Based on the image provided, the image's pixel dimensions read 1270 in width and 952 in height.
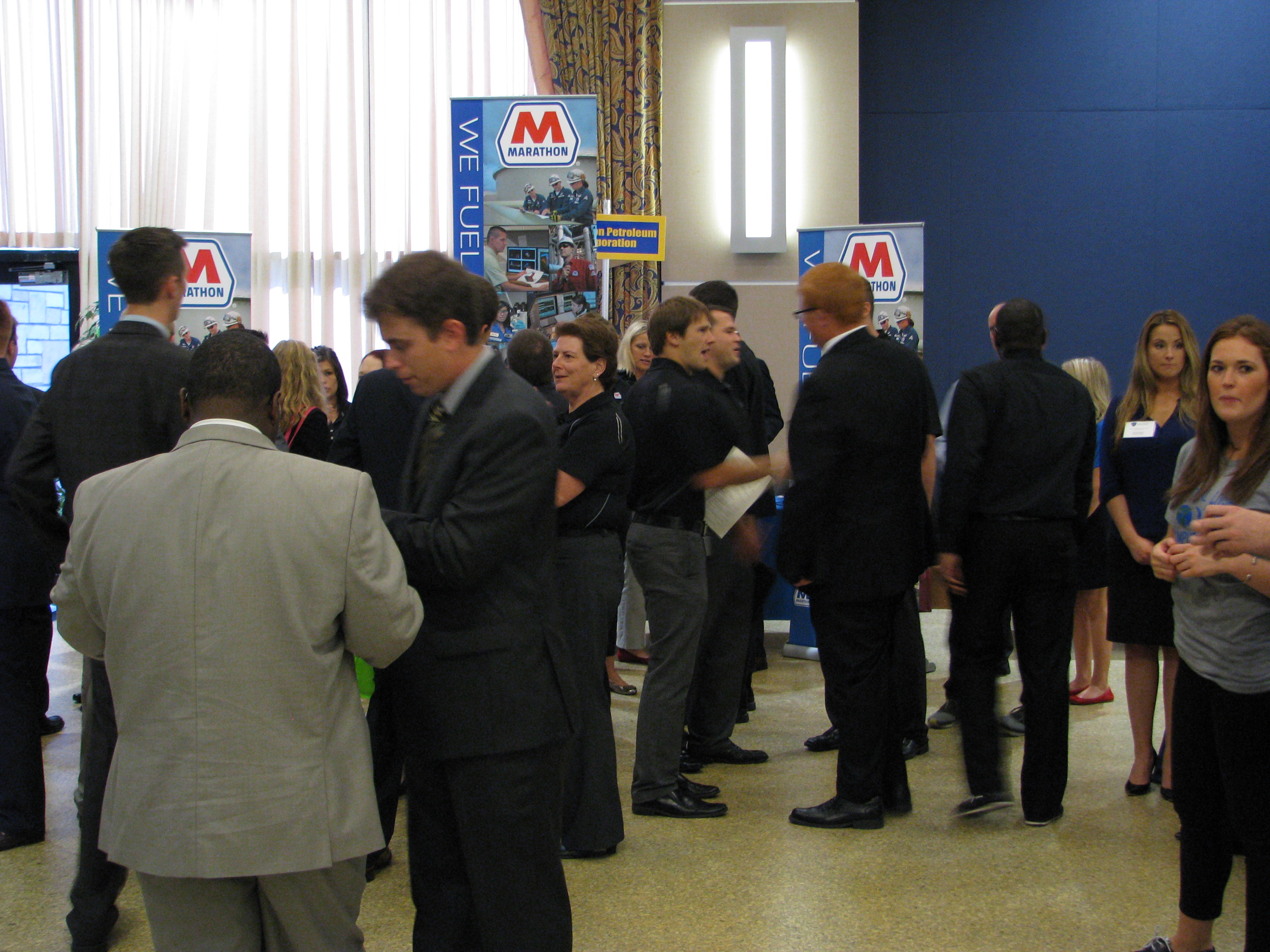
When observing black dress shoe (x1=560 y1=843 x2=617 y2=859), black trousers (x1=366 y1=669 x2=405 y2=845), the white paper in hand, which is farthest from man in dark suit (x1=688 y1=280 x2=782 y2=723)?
black trousers (x1=366 y1=669 x2=405 y2=845)

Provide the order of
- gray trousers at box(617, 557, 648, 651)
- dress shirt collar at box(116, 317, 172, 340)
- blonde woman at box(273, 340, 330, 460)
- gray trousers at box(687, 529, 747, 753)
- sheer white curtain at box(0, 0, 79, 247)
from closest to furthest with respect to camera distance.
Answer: dress shirt collar at box(116, 317, 172, 340) < gray trousers at box(687, 529, 747, 753) < blonde woman at box(273, 340, 330, 460) < gray trousers at box(617, 557, 648, 651) < sheer white curtain at box(0, 0, 79, 247)

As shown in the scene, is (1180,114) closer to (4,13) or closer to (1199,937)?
(1199,937)

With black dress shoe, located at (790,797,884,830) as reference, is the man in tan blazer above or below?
above

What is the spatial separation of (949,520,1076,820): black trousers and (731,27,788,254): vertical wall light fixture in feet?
14.7

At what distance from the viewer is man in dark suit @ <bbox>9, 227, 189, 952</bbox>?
7.86 feet

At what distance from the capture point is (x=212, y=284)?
246 inches

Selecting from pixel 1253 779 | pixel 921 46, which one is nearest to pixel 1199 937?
pixel 1253 779

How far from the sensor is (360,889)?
67.8 inches

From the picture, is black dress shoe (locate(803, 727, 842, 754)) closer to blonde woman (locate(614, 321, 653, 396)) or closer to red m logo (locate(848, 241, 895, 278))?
blonde woman (locate(614, 321, 653, 396))

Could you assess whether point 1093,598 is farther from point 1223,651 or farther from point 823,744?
point 1223,651

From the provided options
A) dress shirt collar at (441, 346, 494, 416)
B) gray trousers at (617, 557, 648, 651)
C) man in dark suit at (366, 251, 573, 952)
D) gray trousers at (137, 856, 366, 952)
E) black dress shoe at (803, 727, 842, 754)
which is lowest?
black dress shoe at (803, 727, 842, 754)

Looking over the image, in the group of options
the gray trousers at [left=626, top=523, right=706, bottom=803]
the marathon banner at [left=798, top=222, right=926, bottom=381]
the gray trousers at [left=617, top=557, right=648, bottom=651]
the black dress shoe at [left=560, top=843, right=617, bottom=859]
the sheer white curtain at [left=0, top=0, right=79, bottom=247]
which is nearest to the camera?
the black dress shoe at [left=560, top=843, right=617, bottom=859]

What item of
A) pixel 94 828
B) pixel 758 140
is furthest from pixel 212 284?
pixel 94 828

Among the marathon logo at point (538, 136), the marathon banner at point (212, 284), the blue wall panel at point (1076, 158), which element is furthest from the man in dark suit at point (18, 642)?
the blue wall panel at point (1076, 158)
